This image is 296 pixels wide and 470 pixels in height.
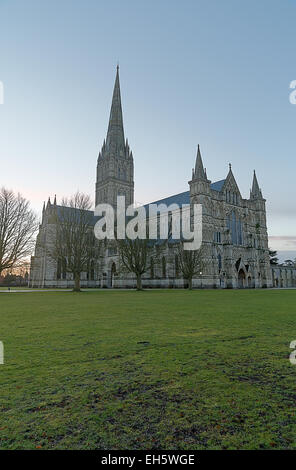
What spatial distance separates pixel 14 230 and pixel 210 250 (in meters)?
33.0

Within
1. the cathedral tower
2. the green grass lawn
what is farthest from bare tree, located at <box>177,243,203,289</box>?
the green grass lawn

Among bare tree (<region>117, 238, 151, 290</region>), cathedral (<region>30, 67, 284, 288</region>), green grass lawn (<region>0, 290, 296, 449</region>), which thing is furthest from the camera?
cathedral (<region>30, 67, 284, 288</region>)

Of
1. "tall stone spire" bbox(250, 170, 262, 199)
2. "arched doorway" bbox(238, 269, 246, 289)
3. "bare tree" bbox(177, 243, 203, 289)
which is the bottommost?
"arched doorway" bbox(238, 269, 246, 289)

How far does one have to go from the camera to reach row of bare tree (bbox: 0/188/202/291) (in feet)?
113

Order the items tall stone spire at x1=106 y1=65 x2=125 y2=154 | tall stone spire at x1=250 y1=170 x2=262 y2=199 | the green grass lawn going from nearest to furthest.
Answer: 1. the green grass lawn
2. tall stone spire at x1=250 y1=170 x2=262 y2=199
3. tall stone spire at x1=106 y1=65 x2=125 y2=154

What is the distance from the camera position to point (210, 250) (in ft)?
168

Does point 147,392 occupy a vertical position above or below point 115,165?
below

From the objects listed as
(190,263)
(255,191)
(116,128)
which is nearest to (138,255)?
(190,263)

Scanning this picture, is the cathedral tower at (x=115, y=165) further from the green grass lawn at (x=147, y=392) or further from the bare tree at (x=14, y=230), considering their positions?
the green grass lawn at (x=147, y=392)

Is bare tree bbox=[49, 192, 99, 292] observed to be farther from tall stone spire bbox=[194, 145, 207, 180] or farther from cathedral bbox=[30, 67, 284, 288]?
tall stone spire bbox=[194, 145, 207, 180]

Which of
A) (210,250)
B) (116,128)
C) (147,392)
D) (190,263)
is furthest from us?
(116,128)

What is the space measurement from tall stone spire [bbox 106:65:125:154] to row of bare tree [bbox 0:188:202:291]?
4067 centimetres

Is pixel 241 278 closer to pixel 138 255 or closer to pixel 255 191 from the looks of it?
pixel 255 191
